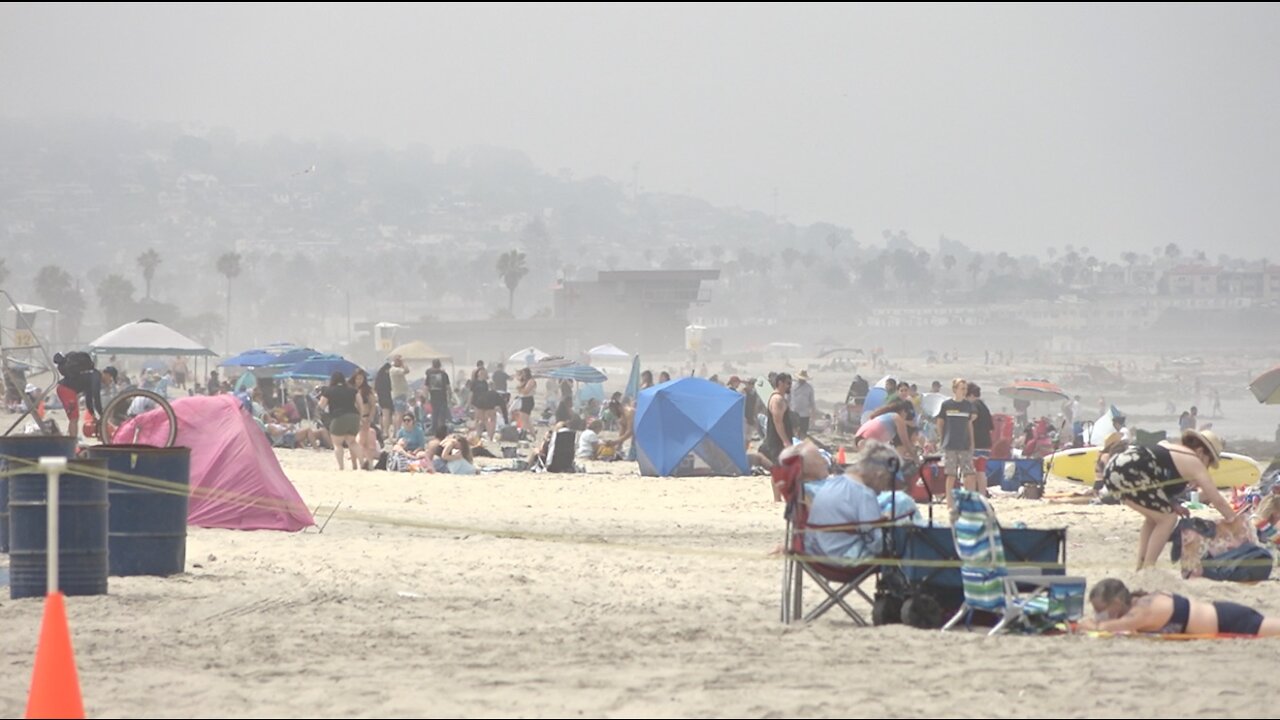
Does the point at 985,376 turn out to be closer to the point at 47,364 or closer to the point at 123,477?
the point at 47,364

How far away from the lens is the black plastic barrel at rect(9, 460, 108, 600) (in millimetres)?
8789

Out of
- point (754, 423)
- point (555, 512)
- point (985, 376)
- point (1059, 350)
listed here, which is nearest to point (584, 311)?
point (985, 376)

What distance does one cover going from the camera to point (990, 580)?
8078 millimetres

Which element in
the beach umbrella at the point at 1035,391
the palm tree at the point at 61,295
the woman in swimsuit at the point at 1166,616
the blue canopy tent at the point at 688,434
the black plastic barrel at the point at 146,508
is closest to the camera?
the woman in swimsuit at the point at 1166,616

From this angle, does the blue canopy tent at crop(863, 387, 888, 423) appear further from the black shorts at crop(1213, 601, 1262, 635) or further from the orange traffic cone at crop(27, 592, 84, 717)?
the orange traffic cone at crop(27, 592, 84, 717)

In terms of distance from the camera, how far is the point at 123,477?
31.6ft

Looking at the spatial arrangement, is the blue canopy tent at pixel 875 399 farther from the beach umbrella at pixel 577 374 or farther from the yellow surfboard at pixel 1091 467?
the beach umbrella at pixel 577 374

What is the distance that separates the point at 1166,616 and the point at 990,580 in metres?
0.81

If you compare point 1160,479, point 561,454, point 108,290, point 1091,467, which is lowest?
point 561,454

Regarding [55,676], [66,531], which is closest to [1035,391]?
[66,531]

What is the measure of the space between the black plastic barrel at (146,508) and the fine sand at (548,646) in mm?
163

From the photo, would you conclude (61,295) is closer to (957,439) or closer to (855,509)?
(957,439)

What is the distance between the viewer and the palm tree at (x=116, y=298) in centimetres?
16425

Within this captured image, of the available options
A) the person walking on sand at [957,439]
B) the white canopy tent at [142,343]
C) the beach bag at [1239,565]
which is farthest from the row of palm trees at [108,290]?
the beach bag at [1239,565]
